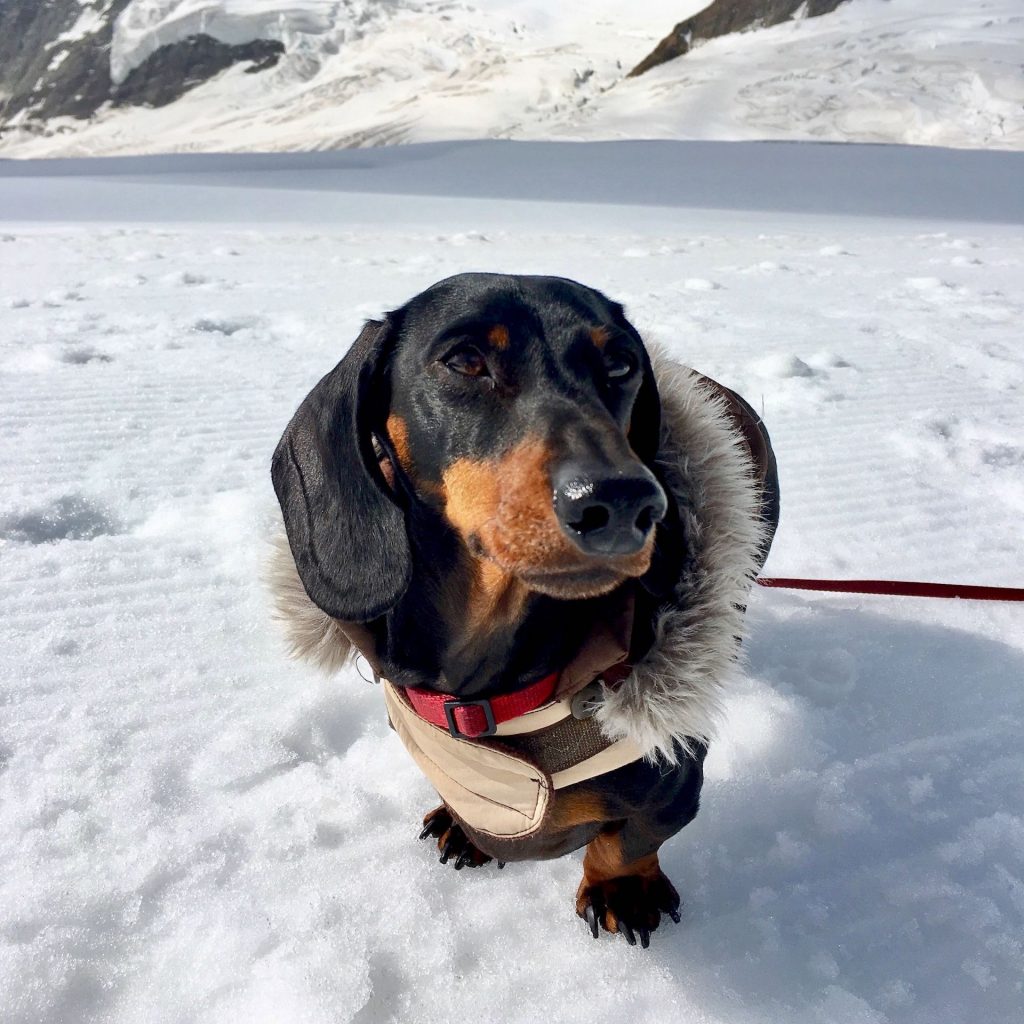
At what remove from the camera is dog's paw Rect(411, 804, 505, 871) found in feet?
4.78

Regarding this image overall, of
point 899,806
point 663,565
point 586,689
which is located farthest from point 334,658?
point 899,806

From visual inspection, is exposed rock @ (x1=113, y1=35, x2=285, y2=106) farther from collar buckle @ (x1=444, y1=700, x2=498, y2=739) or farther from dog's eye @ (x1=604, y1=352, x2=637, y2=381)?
collar buckle @ (x1=444, y1=700, x2=498, y2=739)

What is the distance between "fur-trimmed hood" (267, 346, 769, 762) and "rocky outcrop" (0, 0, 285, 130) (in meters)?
17.1

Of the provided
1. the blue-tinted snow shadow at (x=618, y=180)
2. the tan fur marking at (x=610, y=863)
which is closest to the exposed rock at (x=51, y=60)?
the blue-tinted snow shadow at (x=618, y=180)

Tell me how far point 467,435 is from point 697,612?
44cm

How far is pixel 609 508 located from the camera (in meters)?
0.87

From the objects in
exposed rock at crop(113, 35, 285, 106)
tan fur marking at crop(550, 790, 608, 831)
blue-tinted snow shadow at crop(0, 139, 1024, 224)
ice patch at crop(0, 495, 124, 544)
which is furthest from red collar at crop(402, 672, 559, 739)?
exposed rock at crop(113, 35, 285, 106)

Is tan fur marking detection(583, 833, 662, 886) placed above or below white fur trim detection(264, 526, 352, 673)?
below

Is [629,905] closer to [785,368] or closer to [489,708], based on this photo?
[489,708]

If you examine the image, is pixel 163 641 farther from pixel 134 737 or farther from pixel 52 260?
pixel 52 260

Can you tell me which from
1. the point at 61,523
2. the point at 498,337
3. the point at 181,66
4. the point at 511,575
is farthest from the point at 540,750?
the point at 181,66

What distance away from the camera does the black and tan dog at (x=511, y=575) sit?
1.13m

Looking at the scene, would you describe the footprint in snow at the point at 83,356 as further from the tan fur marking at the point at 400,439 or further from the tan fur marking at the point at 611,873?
the tan fur marking at the point at 611,873

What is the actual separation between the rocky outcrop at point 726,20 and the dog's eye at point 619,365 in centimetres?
1159
